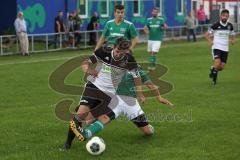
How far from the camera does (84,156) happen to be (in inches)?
325

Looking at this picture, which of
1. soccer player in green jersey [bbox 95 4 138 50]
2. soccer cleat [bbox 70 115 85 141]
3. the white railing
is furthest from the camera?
the white railing

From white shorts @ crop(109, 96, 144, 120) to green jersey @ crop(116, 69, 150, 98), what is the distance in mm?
116

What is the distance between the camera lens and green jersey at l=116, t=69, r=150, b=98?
30.3 ft

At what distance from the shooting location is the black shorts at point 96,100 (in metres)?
8.88

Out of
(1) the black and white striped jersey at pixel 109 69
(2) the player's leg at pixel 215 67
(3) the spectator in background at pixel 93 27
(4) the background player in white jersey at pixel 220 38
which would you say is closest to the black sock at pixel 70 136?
(1) the black and white striped jersey at pixel 109 69

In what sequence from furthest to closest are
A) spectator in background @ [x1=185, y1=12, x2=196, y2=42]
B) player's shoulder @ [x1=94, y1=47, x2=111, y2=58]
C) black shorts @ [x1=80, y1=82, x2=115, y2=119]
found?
spectator in background @ [x1=185, y1=12, x2=196, y2=42] < player's shoulder @ [x1=94, y1=47, x2=111, y2=58] < black shorts @ [x1=80, y1=82, x2=115, y2=119]

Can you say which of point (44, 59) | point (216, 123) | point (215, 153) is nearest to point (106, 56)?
point (215, 153)

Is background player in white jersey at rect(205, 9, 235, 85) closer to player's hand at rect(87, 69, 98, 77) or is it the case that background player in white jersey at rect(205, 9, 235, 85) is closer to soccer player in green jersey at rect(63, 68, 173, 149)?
soccer player in green jersey at rect(63, 68, 173, 149)

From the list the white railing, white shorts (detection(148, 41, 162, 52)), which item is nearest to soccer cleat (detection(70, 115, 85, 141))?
white shorts (detection(148, 41, 162, 52))

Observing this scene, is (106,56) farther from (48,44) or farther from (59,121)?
(48,44)

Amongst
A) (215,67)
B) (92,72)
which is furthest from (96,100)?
(215,67)

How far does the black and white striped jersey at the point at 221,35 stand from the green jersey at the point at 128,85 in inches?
295

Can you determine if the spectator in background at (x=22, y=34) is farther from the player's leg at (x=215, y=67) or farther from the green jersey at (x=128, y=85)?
the green jersey at (x=128, y=85)

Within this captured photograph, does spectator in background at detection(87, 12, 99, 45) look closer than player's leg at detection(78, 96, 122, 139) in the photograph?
No
